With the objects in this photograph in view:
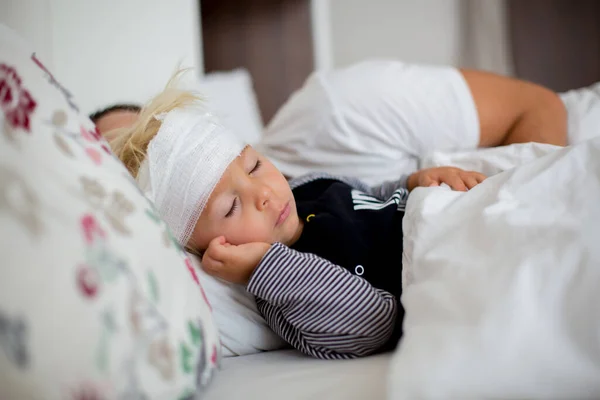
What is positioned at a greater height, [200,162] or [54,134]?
[54,134]

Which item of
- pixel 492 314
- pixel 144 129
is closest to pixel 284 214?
pixel 144 129

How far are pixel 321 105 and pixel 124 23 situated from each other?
0.68 meters

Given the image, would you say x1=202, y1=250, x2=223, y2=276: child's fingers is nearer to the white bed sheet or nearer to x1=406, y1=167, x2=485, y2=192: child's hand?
the white bed sheet

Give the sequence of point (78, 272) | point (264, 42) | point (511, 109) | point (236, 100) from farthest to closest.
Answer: point (264, 42) < point (236, 100) < point (511, 109) < point (78, 272)

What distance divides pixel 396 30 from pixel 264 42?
589mm

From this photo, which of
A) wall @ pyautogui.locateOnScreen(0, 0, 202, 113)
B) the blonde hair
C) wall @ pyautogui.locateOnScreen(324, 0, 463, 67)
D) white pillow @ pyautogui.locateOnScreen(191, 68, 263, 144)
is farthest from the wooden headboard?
the blonde hair

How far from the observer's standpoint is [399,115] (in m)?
1.20

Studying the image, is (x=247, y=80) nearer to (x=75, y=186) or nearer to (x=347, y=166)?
(x=347, y=166)

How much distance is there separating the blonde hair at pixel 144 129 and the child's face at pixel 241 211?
0.41 feet

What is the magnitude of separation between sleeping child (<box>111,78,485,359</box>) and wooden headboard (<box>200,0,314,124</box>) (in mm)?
1509

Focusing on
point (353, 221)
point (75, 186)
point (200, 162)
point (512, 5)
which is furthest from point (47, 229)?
Result: point (512, 5)

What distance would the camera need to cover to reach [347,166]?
4.09ft

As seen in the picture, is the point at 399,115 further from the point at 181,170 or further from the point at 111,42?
the point at 111,42

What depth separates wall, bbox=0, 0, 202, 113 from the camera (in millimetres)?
1317
